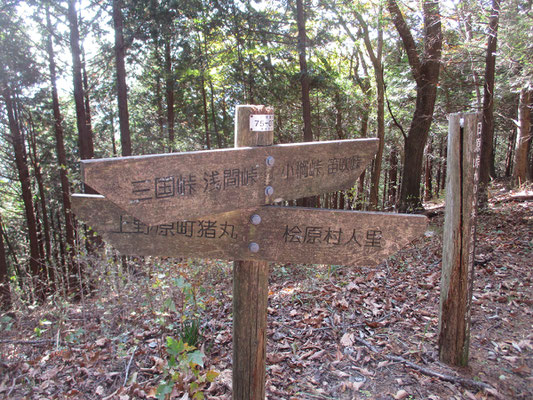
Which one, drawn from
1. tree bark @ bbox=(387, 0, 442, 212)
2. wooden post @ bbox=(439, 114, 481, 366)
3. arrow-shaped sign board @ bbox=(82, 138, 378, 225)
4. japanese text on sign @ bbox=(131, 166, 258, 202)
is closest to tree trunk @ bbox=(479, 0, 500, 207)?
tree bark @ bbox=(387, 0, 442, 212)

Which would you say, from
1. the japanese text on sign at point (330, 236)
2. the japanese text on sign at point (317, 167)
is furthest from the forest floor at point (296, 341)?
the japanese text on sign at point (317, 167)

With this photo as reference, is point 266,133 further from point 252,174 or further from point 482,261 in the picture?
point 482,261

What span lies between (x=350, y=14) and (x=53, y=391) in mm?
14978

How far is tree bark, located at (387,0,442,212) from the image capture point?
9570 millimetres

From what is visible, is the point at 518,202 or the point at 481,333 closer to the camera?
the point at 481,333

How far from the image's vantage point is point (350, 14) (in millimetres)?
13719

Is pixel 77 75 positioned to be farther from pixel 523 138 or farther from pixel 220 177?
pixel 523 138

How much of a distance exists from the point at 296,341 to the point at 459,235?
72.7 inches

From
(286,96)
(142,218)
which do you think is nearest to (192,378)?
(142,218)

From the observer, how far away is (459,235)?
9.82 feet

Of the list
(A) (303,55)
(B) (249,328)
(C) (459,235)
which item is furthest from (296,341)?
(A) (303,55)

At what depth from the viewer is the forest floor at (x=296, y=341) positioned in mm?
2838

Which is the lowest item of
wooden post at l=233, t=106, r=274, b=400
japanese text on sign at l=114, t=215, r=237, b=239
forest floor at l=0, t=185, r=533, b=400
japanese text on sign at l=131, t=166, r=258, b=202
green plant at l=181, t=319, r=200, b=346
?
forest floor at l=0, t=185, r=533, b=400

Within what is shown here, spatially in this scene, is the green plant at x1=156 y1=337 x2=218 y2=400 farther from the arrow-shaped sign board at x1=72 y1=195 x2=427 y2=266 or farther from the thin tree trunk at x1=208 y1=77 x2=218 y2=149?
the thin tree trunk at x1=208 y1=77 x2=218 y2=149
